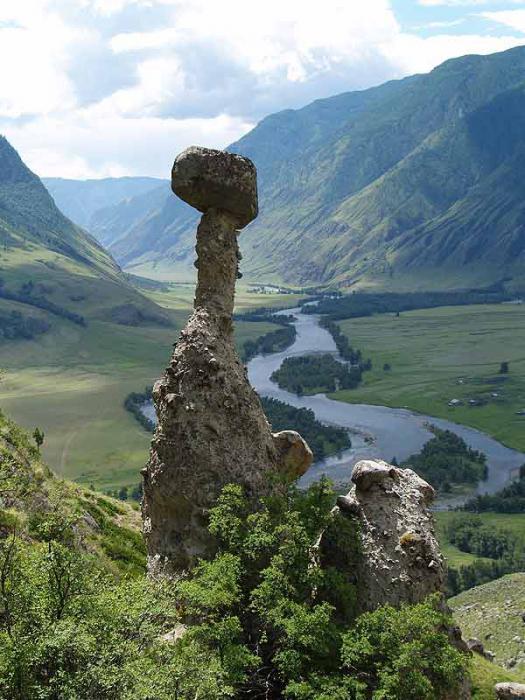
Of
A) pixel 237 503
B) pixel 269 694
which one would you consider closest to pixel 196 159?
pixel 237 503

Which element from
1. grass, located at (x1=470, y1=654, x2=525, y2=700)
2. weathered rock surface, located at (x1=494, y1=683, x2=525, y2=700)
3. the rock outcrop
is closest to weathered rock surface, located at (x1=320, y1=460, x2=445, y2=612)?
the rock outcrop

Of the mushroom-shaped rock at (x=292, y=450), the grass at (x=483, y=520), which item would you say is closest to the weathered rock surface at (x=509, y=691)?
the mushroom-shaped rock at (x=292, y=450)

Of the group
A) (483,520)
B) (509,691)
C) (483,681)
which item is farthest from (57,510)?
(483,520)

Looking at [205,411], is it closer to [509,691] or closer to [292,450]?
[292,450]

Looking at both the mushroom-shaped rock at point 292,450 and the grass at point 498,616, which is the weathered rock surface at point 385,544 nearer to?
the mushroom-shaped rock at point 292,450

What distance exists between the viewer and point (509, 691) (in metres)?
24.4

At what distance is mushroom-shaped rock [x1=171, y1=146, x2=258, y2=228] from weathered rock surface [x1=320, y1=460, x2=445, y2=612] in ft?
38.0

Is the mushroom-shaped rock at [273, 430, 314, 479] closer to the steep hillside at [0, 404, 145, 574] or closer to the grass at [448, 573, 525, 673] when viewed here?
the steep hillside at [0, 404, 145, 574]

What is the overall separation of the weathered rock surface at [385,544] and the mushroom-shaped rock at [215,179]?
→ 11.6 m

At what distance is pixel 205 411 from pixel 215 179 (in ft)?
30.5

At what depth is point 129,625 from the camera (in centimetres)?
1736

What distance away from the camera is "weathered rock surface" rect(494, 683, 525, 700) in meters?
24.0

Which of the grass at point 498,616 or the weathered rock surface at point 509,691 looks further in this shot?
the grass at point 498,616

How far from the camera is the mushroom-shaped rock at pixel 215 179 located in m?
26.6
